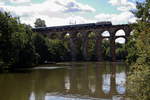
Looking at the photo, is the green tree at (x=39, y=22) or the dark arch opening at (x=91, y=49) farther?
the green tree at (x=39, y=22)

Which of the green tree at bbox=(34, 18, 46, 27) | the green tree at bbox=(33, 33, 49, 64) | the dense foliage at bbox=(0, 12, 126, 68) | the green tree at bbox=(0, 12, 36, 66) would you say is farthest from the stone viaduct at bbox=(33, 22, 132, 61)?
the green tree at bbox=(0, 12, 36, 66)

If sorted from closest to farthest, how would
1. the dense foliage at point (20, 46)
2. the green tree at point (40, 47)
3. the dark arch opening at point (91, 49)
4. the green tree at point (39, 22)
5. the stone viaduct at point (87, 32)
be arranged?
1. the dense foliage at point (20, 46)
2. the green tree at point (40, 47)
3. the stone viaduct at point (87, 32)
4. the dark arch opening at point (91, 49)
5. the green tree at point (39, 22)

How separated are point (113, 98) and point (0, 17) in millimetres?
23172

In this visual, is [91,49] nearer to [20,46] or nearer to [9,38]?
[20,46]

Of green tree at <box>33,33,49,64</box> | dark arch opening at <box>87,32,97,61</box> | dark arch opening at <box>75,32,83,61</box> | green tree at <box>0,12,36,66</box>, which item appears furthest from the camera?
dark arch opening at <box>75,32,83,61</box>

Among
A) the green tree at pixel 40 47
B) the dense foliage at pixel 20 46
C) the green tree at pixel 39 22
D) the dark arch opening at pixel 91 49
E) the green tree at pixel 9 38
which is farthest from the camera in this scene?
the green tree at pixel 39 22

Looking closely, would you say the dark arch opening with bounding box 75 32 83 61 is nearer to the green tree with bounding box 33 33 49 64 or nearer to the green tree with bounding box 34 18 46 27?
the green tree with bounding box 33 33 49 64

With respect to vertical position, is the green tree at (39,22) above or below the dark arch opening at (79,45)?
above

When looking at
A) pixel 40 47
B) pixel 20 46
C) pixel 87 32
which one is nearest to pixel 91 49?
pixel 87 32

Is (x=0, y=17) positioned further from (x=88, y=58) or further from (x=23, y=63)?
(x=88, y=58)

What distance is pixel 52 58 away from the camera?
65.4 meters

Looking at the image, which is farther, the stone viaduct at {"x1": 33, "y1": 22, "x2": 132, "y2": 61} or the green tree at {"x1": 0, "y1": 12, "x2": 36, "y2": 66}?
the stone viaduct at {"x1": 33, "y1": 22, "x2": 132, "y2": 61}

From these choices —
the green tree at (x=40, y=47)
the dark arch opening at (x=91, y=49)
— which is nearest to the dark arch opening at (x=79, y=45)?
the dark arch opening at (x=91, y=49)

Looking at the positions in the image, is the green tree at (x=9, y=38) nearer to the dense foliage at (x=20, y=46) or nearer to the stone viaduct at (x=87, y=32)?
the dense foliage at (x=20, y=46)
